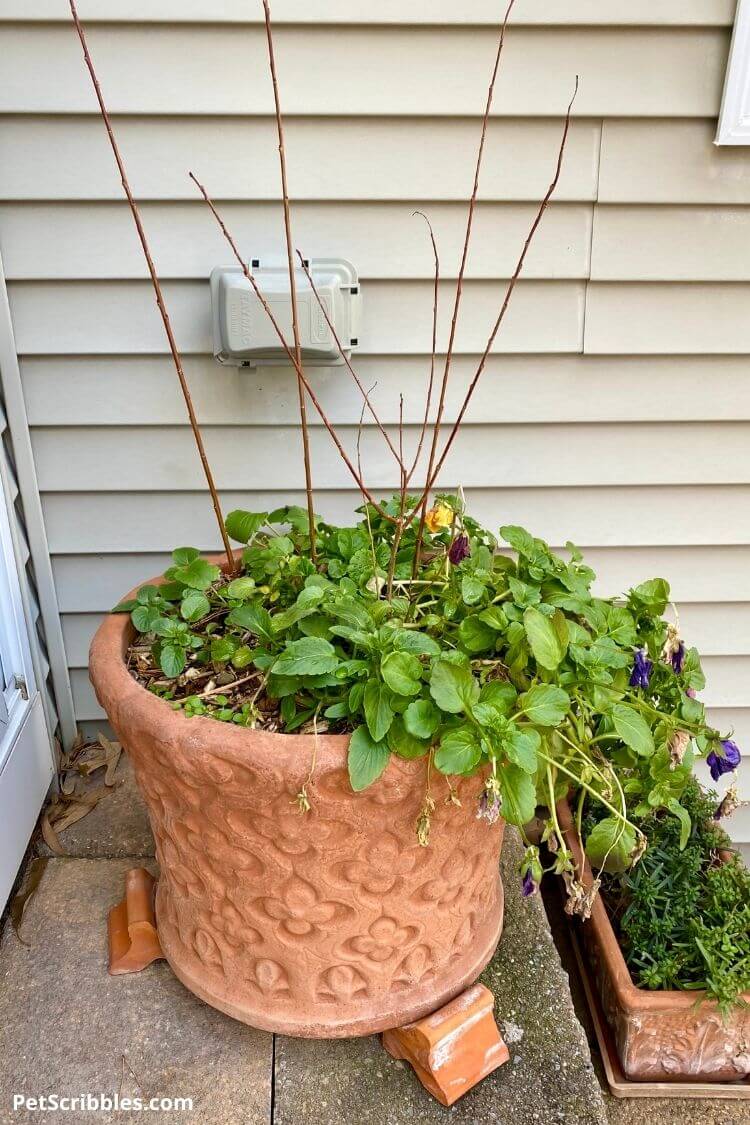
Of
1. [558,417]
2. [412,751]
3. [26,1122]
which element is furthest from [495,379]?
[26,1122]

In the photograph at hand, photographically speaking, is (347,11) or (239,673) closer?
(239,673)

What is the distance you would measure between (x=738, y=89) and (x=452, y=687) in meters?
1.30

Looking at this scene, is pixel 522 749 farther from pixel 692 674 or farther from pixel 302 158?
pixel 302 158

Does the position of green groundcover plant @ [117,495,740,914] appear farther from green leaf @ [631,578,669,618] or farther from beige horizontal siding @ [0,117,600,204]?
beige horizontal siding @ [0,117,600,204]

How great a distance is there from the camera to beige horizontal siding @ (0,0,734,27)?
154 cm

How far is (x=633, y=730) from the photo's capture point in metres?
1.23

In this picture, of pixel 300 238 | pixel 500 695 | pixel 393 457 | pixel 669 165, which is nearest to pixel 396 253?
pixel 300 238

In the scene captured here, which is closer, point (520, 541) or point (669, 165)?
point (520, 541)

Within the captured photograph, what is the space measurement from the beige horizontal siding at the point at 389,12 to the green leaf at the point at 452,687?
1.21 metres

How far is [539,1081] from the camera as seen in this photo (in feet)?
4.50

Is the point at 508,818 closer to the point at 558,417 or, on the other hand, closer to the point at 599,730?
the point at 599,730

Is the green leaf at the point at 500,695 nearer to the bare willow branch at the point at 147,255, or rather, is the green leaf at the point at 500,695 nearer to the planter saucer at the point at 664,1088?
the bare willow branch at the point at 147,255

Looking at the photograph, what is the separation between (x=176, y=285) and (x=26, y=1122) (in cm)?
149

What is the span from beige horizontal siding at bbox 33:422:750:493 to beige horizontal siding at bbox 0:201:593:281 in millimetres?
330
